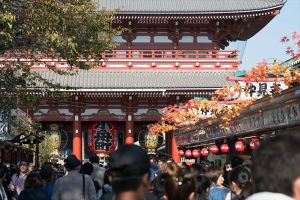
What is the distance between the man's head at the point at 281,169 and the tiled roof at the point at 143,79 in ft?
72.3

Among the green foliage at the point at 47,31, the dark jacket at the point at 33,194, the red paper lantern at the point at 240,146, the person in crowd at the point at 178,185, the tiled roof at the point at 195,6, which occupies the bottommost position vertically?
the dark jacket at the point at 33,194

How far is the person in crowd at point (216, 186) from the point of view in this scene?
6.73 m

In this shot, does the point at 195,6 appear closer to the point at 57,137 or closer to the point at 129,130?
the point at 129,130

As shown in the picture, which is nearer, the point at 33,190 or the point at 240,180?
the point at 240,180

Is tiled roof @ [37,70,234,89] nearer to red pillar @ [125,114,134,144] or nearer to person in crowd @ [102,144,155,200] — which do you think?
red pillar @ [125,114,134,144]

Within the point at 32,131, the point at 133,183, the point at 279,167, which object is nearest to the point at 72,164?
the point at 133,183

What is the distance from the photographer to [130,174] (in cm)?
310

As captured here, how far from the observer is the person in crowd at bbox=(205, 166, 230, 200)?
673 centimetres

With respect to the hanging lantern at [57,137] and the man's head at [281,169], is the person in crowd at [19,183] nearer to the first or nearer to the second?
the man's head at [281,169]

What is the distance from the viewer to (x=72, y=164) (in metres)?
7.14

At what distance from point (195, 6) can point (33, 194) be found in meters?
20.0

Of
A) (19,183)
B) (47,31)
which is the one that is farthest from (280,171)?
(47,31)

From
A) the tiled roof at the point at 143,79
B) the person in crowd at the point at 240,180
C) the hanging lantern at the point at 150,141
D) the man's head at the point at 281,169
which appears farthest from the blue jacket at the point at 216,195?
the hanging lantern at the point at 150,141

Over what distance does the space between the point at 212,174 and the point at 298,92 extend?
4.12 meters
